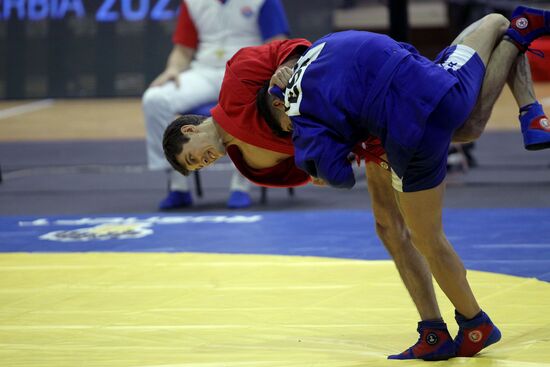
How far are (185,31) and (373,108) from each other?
3.95 metres

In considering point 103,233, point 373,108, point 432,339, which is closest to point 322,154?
point 373,108

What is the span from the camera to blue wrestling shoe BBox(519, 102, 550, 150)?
323 centimetres

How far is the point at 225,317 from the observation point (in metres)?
3.72

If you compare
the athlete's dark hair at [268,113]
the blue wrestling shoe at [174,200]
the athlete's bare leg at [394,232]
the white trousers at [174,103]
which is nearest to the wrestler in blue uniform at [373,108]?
the athlete's dark hair at [268,113]

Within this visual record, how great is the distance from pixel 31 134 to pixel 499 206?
5.98 m

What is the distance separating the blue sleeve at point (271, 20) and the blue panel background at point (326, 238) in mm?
1097

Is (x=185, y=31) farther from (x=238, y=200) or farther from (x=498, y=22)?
(x=498, y=22)

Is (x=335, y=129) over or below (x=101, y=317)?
over

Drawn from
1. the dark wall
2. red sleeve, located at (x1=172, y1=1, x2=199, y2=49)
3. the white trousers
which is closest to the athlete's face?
the white trousers

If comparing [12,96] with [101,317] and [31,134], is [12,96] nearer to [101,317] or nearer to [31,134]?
[31,134]

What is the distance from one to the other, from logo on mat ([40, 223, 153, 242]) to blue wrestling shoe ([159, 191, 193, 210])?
1.87ft

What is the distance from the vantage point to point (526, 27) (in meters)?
3.28

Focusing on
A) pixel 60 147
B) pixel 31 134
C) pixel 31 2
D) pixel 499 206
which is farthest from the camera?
pixel 31 2

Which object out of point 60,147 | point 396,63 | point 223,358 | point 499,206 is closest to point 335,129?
point 396,63
